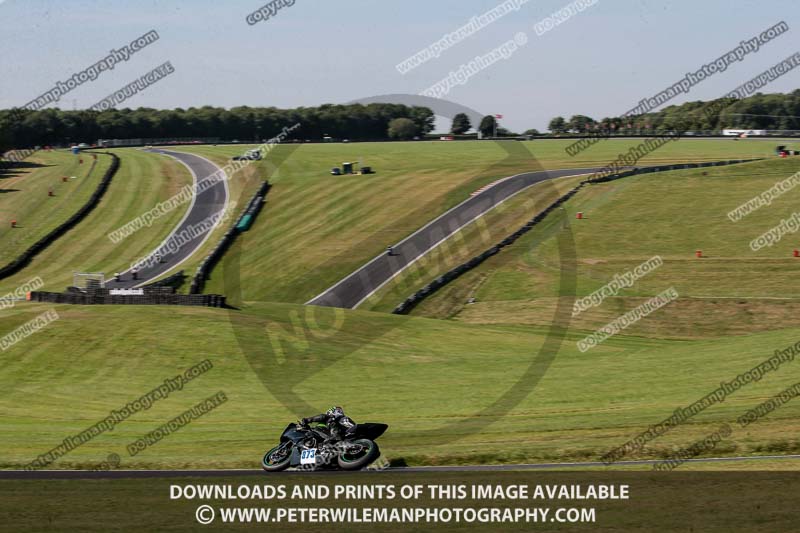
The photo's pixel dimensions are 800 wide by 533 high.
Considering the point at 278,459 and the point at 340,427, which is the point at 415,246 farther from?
the point at 340,427

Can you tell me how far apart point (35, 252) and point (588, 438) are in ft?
204

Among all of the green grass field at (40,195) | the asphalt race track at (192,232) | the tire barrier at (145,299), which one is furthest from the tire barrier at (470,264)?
the green grass field at (40,195)

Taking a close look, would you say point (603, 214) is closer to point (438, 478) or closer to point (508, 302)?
point (508, 302)

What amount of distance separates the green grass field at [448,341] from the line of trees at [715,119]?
81338mm

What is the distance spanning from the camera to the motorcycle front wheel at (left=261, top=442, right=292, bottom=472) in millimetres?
20125

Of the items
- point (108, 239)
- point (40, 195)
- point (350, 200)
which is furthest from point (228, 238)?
point (40, 195)

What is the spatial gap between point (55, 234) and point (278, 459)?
64.3 meters

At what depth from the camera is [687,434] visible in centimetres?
2208

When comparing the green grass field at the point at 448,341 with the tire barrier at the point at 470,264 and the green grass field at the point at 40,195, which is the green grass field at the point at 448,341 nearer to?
the tire barrier at the point at 470,264

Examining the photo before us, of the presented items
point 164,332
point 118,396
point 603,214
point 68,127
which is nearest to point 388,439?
point 118,396

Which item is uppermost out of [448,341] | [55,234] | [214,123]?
[214,123]

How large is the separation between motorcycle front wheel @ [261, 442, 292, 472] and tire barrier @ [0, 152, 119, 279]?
5404 cm

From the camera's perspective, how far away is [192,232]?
2997 inches

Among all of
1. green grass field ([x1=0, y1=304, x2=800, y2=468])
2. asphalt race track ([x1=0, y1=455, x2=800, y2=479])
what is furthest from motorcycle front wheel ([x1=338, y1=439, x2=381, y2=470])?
green grass field ([x1=0, y1=304, x2=800, y2=468])
